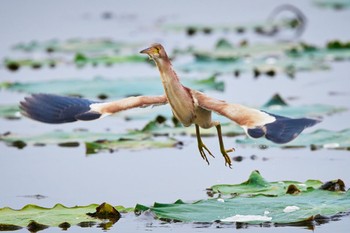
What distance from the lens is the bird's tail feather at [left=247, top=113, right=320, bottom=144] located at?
226 inches

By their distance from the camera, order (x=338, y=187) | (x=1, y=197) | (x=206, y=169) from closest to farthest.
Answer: (x=338, y=187)
(x=1, y=197)
(x=206, y=169)

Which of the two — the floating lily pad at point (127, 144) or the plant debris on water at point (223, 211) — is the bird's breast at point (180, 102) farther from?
the floating lily pad at point (127, 144)

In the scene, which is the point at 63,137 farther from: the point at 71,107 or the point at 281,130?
the point at 281,130

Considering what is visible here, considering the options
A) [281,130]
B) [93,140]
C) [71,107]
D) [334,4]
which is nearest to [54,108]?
[71,107]

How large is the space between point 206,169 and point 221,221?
61.2 inches

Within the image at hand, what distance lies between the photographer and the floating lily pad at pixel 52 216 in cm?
623

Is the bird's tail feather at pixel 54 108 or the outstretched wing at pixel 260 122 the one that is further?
the bird's tail feather at pixel 54 108

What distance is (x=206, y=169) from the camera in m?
7.77

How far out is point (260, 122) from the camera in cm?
587

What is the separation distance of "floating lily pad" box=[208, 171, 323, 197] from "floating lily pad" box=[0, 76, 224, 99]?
2936 millimetres

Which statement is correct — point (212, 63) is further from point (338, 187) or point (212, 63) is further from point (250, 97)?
point (338, 187)

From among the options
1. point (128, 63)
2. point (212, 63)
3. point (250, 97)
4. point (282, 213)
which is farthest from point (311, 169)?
point (128, 63)

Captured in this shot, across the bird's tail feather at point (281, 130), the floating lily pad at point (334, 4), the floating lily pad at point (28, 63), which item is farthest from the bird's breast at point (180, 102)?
the floating lily pad at point (334, 4)

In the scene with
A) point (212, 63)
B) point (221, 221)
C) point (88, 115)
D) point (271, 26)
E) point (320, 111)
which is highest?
point (271, 26)
